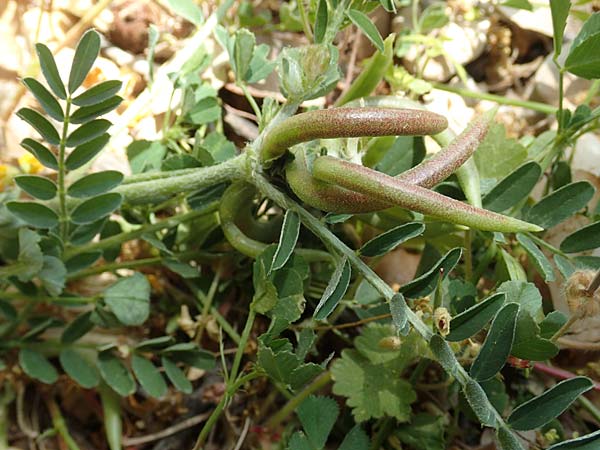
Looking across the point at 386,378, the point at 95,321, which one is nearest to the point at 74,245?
the point at 95,321

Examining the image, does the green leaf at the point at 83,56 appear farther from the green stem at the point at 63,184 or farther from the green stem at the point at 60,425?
the green stem at the point at 60,425

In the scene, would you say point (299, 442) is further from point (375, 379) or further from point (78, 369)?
point (78, 369)

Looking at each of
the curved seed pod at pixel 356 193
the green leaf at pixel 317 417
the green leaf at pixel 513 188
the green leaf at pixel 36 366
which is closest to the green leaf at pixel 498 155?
the green leaf at pixel 513 188

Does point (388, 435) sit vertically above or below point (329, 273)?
below

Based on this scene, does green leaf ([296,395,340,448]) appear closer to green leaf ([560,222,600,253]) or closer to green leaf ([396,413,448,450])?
green leaf ([396,413,448,450])

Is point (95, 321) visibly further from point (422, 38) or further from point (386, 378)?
point (422, 38)

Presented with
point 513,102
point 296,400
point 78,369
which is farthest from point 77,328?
point 513,102

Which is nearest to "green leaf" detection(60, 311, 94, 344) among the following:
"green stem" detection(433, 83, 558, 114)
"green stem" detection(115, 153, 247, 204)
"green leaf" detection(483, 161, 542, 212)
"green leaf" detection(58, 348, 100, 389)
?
"green leaf" detection(58, 348, 100, 389)
